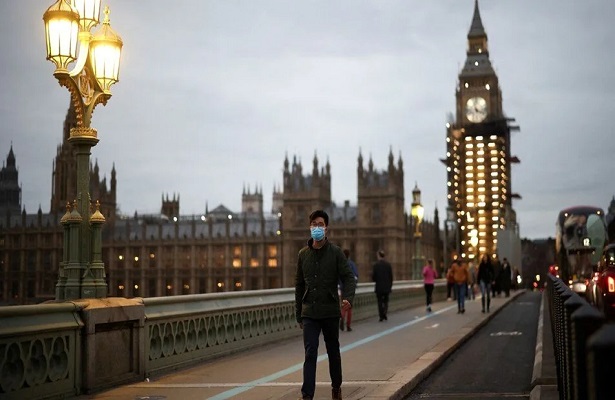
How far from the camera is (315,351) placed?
8.45m

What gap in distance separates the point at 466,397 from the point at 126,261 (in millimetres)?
137322

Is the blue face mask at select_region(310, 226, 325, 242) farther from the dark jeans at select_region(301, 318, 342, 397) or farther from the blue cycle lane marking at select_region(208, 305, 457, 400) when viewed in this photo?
the blue cycle lane marking at select_region(208, 305, 457, 400)

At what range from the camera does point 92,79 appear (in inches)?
420

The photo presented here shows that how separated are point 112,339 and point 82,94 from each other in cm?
304

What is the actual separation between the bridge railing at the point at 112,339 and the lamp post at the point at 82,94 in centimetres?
52

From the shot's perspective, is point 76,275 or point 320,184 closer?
point 76,275

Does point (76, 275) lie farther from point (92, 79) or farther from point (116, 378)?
point (92, 79)

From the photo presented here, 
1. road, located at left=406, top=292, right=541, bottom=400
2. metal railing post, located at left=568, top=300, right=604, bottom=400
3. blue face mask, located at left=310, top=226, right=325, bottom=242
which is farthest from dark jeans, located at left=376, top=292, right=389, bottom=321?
metal railing post, located at left=568, top=300, right=604, bottom=400

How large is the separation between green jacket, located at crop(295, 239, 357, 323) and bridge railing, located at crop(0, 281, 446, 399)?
2.46m

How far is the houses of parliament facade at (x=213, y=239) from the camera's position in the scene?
12962 cm

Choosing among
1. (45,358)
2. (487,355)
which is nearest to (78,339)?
(45,358)

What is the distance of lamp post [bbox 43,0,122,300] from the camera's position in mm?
10094

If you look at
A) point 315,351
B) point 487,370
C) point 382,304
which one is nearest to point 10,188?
point 382,304

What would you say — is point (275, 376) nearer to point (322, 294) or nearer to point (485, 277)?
point (322, 294)
